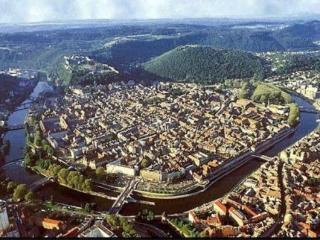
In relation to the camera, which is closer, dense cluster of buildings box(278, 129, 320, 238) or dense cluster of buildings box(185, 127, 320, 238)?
dense cluster of buildings box(185, 127, 320, 238)

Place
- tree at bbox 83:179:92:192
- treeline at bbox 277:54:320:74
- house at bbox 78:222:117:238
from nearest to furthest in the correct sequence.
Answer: house at bbox 78:222:117:238
tree at bbox 83:179:92:192
treeline at bbox 277:54:320:74

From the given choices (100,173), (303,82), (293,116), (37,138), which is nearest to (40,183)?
(100,173)

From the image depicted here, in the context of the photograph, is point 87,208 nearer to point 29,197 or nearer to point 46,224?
point 46,224

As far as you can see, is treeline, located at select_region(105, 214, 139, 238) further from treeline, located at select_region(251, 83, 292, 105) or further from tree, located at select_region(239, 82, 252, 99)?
tree, located at select_region(239, 82, 252, 99)

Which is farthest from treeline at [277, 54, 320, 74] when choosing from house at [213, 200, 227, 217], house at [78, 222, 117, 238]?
house at [78, 222, 117, 238]

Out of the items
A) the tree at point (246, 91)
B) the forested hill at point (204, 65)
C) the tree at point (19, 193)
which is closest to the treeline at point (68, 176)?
the tree at point (19, 193)

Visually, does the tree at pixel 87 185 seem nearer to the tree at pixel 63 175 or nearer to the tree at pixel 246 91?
the tree at pixel 63 175

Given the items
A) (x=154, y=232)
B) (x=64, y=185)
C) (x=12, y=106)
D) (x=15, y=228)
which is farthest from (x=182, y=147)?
(x=12, y=106)
